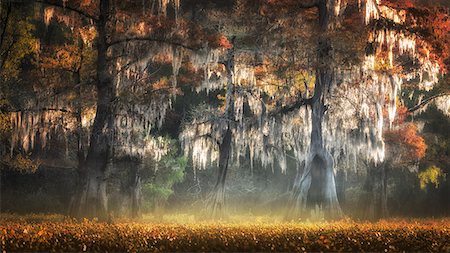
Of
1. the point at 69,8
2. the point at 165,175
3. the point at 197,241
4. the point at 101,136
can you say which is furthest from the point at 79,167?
the point at 197,241

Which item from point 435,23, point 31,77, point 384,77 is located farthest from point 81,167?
point 435,23

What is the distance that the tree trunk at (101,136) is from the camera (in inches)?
968

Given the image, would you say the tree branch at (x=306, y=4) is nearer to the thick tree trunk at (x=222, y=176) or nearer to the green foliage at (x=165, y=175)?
the thick tree trunk at (x=222, y=176)

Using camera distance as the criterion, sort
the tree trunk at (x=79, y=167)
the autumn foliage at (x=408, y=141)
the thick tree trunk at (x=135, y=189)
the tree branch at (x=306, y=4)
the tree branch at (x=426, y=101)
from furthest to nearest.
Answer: the tree branch at (x=426, y=101)
the autumn foliage at (x=408, y=141)
the thick tree trunk at (x=135, y=189)
the tree branch at (x=306, y=4)
the tree trunk at (x=79, y=167)

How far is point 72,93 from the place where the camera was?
2717 centimetres

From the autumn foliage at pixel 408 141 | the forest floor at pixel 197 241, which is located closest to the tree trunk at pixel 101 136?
the forest floor at pixel 197 241

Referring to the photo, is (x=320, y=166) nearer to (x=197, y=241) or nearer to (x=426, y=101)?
(x=426, y=101)

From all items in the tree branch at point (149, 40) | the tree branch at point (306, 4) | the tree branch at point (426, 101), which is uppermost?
the tree branch at point (306, 4)

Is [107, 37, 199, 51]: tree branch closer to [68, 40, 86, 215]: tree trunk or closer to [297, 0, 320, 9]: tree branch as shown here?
[68, 40, 86, 215]: tree trunk

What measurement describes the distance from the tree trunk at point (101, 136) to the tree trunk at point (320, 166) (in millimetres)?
9602

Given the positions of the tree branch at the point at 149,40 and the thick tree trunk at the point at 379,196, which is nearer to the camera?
the tree branch at the point at 149,40

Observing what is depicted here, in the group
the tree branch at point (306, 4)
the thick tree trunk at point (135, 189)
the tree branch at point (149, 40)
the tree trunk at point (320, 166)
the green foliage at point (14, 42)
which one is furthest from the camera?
the thick tree trunk at point (135, 189)

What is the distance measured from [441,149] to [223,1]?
16329 mm

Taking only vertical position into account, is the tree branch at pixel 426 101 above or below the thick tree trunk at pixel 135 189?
above
